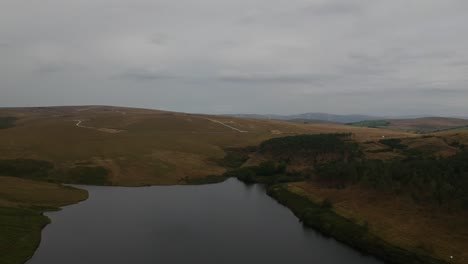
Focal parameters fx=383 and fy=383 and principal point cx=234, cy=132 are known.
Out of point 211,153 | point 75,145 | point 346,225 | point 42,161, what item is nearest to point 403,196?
point 346,225

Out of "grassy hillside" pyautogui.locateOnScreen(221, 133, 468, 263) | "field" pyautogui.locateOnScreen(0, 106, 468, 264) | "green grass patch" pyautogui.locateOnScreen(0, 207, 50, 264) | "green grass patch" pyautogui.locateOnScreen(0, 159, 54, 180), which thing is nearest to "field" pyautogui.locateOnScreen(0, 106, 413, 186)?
"field" pyautogui.locateOnScreen(0, 106, 468, 264)

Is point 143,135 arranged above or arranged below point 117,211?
above

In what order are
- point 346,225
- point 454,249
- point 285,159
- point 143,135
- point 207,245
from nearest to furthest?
point 454,249
point 207,245
point 346,225
point 285,159
point 143,135

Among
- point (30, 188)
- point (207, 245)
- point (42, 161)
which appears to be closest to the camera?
point (207, 245)

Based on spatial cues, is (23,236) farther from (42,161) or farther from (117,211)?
(42,161)

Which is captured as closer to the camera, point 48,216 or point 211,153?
point 48,216

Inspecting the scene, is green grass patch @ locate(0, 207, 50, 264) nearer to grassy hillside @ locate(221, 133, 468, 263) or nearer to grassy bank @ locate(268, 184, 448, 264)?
grassy bank @ locate(268, 184, 448, 264)
